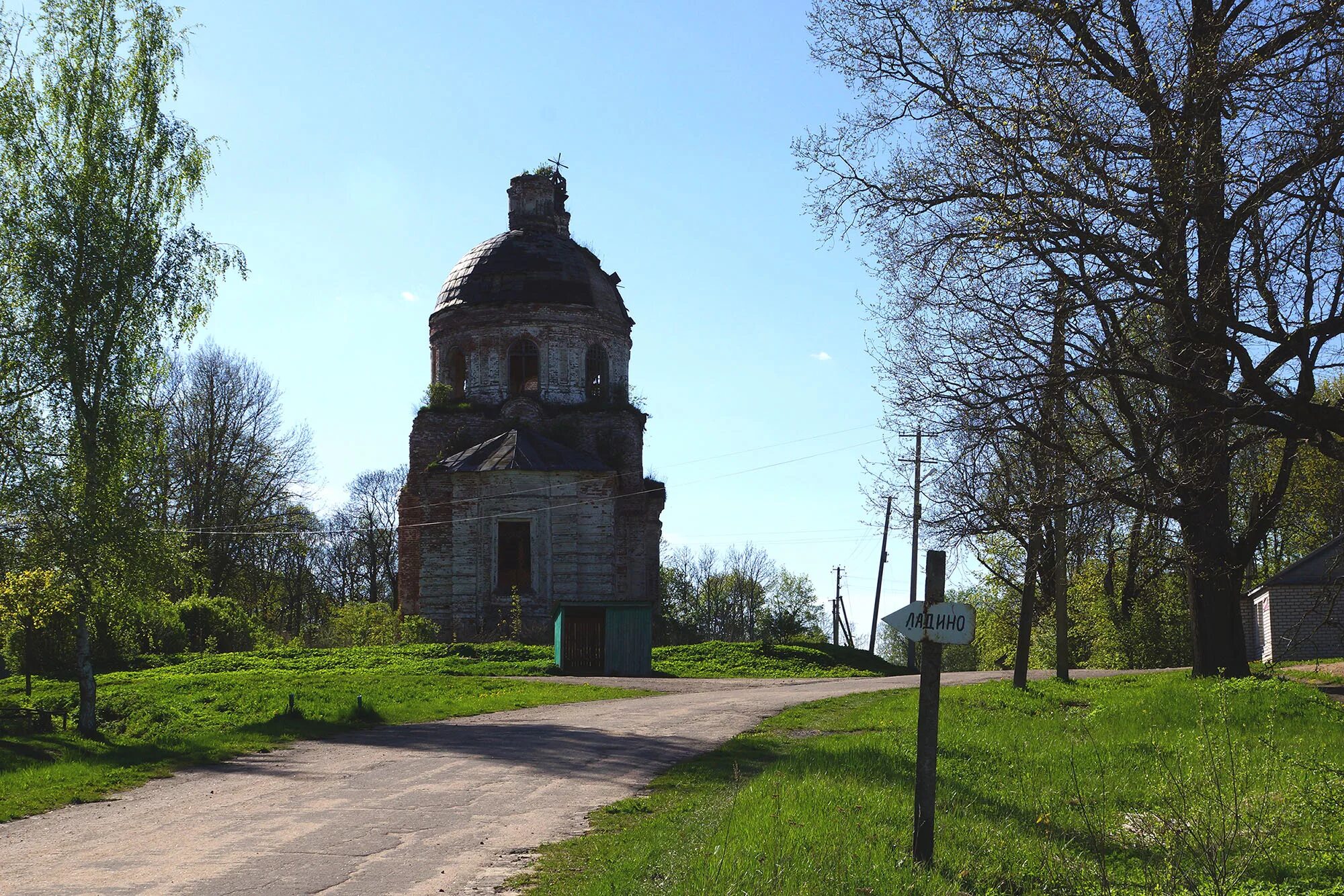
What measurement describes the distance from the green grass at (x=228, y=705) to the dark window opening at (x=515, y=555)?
4.86 meters

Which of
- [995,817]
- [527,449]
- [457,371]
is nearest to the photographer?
[995,817]

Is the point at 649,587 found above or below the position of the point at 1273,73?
below

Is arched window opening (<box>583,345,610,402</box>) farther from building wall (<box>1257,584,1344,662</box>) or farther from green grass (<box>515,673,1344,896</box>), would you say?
green grass (<box>515,673,1344,896</box>)

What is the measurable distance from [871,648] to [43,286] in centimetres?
3662

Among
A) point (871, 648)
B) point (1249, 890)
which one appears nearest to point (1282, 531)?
point (871, 648)

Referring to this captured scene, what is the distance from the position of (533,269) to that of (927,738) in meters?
33.7

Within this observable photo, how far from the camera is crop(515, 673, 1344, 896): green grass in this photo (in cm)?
722

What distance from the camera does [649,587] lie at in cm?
3947

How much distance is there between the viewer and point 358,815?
9.74 metres

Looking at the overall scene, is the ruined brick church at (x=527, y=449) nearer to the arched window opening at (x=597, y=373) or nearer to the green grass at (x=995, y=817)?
the arched window opening at (x=597, y=373)

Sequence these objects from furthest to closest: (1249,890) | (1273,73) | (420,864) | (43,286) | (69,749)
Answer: (43,286), (69,749), (1273,73), (420,864), (1249,890)

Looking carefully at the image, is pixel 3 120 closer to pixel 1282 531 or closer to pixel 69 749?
pixel 69 749

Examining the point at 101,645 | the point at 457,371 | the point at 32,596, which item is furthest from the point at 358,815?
the point at 457,371

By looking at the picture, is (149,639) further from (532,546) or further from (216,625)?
(532,546)
